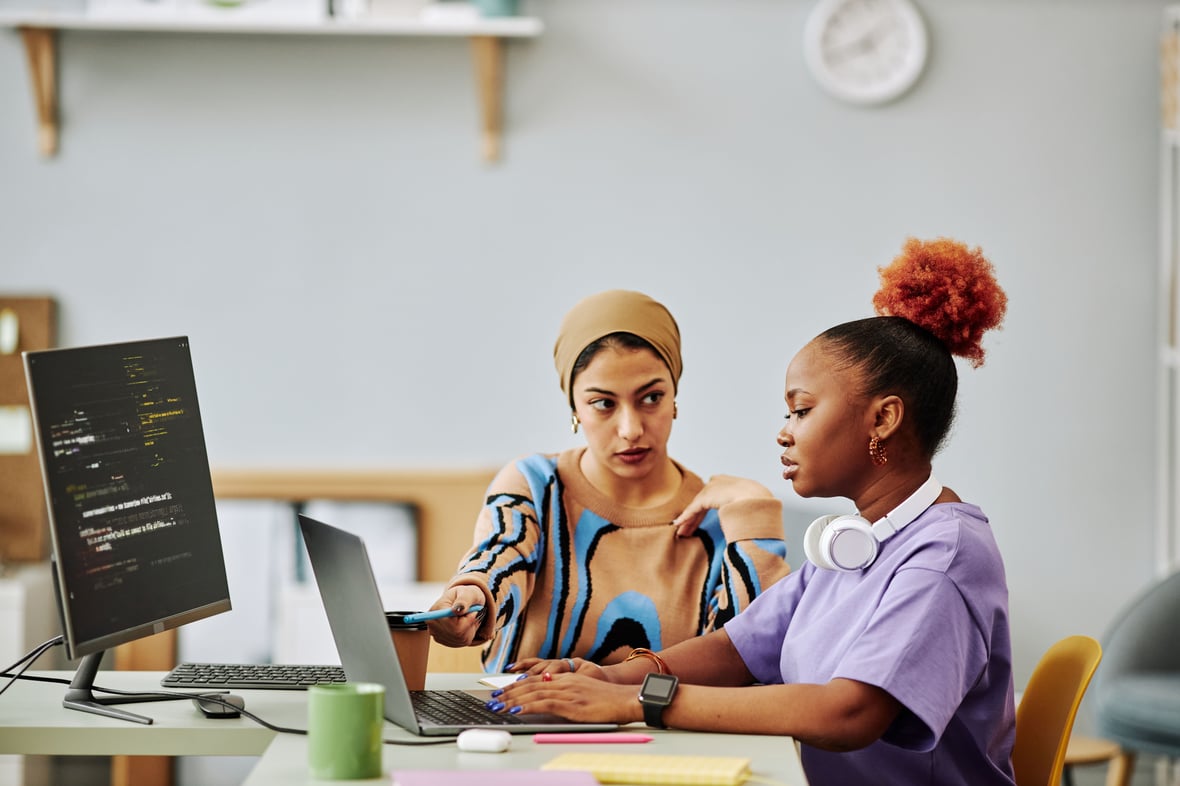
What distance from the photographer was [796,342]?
3.61m

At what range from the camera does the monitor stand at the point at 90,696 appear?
5.10 ft

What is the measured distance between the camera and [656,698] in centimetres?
144

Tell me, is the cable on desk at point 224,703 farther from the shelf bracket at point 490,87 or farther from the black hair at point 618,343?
the shelf bracket at point 490,87

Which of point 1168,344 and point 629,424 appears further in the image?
point 1168,344

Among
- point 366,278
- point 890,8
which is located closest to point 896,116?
point 890,8

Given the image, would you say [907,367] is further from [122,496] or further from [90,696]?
[90,696]

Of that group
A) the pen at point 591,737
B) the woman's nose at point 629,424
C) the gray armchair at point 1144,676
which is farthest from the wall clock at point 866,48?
the pen at point 591,737

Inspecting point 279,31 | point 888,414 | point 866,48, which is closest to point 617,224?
point 866,48

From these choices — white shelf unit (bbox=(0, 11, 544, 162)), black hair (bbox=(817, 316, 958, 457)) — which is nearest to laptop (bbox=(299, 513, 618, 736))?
black hair (bbox=(817, 316, 958, 457))

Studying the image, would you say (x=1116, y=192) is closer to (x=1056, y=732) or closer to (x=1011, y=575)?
(x=1011, y=575)

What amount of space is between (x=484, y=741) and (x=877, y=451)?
595mm

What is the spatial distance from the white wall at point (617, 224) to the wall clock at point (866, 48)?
0.19 ft

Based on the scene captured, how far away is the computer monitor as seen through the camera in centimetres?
142

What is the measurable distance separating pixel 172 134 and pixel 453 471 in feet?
4.02
